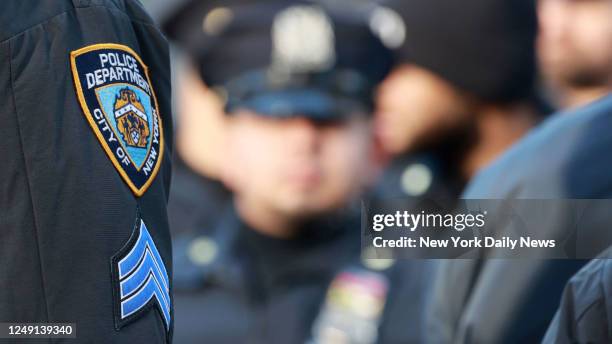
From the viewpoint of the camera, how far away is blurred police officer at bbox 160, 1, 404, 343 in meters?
3.51

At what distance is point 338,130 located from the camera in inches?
140

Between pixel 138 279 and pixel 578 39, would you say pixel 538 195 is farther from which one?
pixel 578 39

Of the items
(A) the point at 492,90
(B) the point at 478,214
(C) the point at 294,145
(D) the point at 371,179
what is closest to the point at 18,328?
(B) the point at 478,214

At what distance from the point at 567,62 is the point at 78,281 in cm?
265

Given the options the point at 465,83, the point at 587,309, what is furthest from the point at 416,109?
the point at 587,309

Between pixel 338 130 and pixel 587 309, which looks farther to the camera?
pixel 338 130

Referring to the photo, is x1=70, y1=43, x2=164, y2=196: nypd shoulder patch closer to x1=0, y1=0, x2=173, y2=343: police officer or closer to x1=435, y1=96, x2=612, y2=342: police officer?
x1=0, y1=0, x2=173, y2=343: police officer

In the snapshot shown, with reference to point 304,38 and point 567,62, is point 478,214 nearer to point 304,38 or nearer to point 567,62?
point 304,38

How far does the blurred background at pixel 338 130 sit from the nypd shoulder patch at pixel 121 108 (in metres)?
1.69

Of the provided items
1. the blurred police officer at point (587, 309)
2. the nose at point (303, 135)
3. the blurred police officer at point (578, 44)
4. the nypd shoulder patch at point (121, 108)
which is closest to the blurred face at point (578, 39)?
the blurred police officer at point (578, 44)

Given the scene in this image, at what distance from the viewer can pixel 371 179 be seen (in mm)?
3701

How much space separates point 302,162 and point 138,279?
191cm

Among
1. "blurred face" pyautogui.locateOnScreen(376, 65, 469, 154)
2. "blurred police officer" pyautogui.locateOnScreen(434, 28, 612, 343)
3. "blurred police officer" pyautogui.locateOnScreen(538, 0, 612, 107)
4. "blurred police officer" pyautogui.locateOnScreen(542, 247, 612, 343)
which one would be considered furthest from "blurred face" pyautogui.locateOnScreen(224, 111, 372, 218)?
"blurred police officer" pyautogui.locateOnScreen(542, 247, 612, 343)

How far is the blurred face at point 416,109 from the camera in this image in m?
4.00
